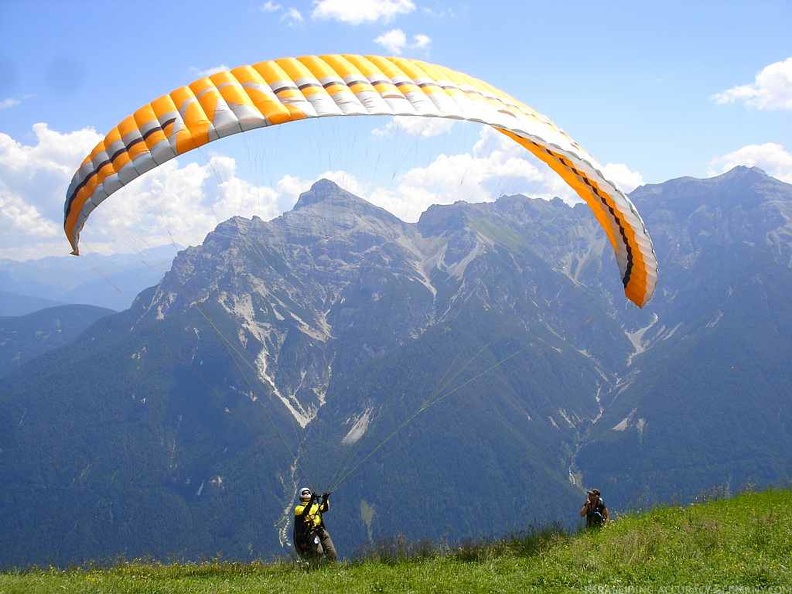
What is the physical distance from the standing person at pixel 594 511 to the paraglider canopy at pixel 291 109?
741cm

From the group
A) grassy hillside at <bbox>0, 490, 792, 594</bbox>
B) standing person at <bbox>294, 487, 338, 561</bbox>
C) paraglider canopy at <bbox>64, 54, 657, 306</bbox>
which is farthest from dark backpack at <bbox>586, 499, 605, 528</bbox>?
Result: paraglider canopy at <bbox>64, 54, 657, 306</bbox>

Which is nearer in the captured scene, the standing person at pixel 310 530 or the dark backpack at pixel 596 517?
the standing person at pixel 310 530

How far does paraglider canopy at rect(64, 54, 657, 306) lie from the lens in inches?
498

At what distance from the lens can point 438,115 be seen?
1338 centimetres

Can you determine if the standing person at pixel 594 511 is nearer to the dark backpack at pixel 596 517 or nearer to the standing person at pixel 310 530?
the dark backpack at pixel 596 517

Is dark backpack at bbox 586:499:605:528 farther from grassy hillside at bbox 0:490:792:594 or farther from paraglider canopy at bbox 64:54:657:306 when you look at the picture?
paraglider canopy at bbox 64:54:657:306

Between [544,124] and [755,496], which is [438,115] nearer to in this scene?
[544,124]

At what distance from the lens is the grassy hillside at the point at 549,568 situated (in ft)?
33.5

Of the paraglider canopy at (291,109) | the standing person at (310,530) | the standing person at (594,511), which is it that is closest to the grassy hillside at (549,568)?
the standing person at (310,530)

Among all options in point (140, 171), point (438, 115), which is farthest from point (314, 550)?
point (438, 115)

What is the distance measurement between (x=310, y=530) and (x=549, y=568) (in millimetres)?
5057

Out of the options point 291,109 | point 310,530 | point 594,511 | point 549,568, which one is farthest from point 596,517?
point 291,109

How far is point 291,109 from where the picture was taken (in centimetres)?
1284

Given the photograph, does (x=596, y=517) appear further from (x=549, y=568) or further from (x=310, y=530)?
(x=310, y=530)
